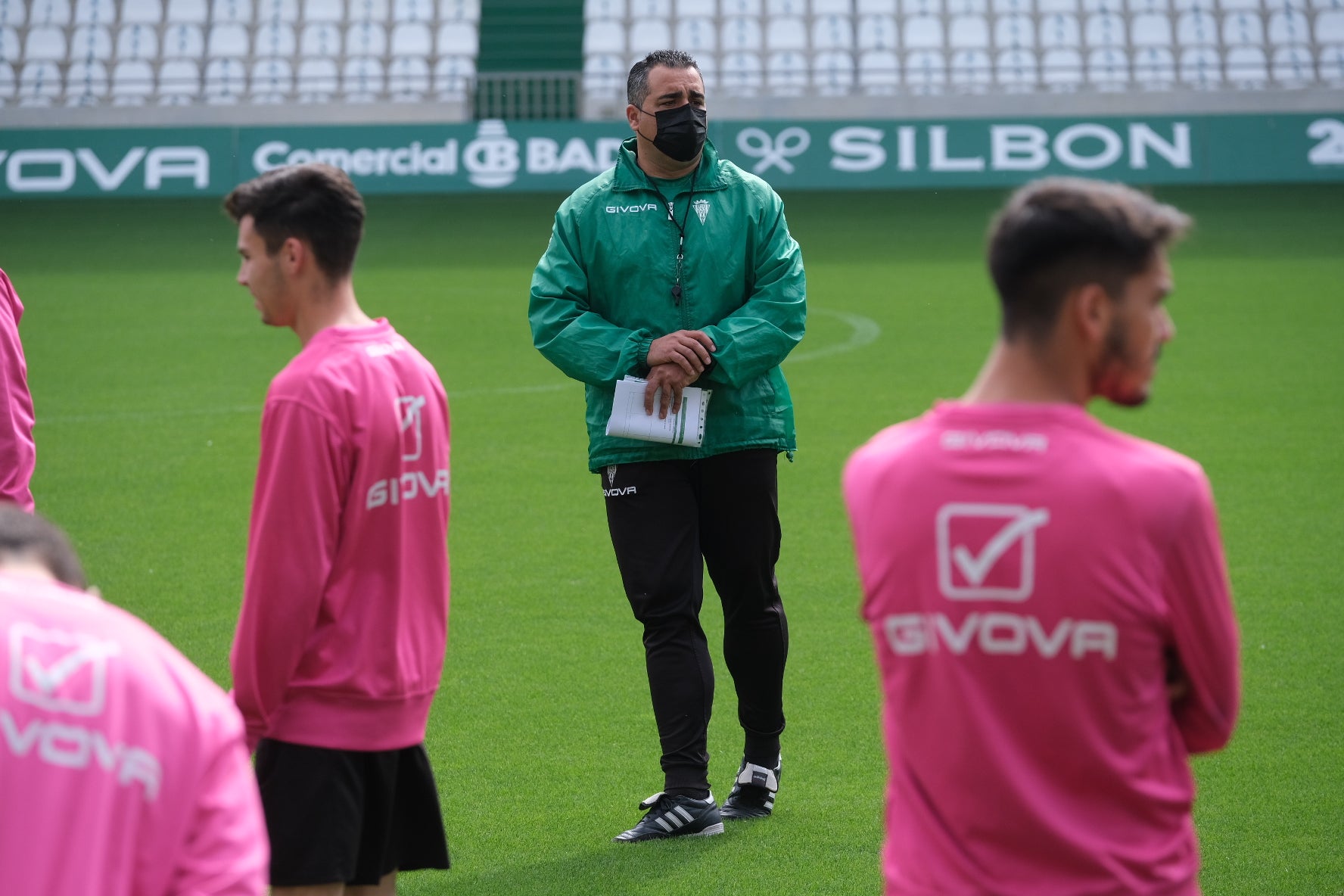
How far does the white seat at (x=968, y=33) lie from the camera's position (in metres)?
24.5

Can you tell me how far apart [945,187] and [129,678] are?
19.7 metres

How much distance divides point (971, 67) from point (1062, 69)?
4.51ft

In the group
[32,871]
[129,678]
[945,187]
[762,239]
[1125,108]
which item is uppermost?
[1125,108]

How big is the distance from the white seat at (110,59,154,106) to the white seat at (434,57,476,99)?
4229 mm

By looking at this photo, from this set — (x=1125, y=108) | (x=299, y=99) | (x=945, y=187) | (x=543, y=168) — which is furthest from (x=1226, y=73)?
(x=299, y=99)

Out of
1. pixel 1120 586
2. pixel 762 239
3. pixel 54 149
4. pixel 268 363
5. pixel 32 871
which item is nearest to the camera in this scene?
pixel 32 871

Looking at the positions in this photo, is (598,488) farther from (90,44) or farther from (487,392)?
(90,44)

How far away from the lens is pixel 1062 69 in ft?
76.8

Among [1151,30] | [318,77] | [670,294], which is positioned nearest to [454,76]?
[318,77]

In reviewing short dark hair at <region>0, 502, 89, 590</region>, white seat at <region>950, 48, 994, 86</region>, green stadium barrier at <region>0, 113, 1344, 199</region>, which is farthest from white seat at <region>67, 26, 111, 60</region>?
short dark hair at <region>0, 502, 89, 590</region>

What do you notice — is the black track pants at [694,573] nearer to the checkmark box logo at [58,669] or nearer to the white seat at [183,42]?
the checkmark box logo at [58,669]

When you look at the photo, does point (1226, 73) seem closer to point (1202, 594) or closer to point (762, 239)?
point (762, 239)

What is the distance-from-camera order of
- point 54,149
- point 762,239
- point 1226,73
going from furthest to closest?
point 1226,73 < point 54,149 < point 762,239

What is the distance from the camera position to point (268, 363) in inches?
495
